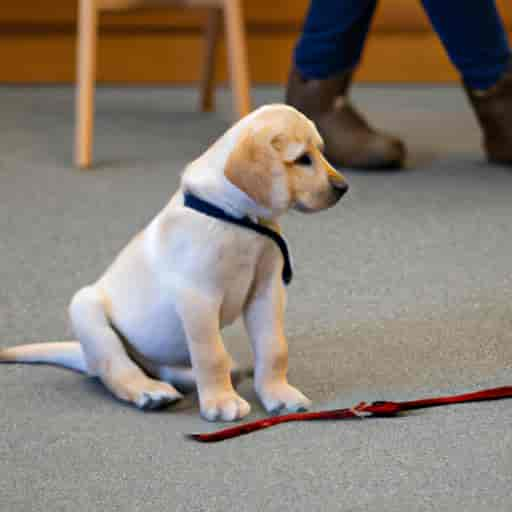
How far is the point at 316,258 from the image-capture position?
1540mm

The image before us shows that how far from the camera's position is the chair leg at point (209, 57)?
2.74 m

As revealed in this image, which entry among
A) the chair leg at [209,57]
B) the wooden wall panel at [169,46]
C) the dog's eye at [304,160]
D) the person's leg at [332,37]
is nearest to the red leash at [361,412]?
the dog's eye at [304,160]

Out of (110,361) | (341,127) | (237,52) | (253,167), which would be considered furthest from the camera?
(237,52)

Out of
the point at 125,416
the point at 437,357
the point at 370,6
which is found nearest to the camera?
the point at 125,416

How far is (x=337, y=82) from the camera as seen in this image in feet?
7.11

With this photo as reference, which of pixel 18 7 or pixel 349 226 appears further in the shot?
pixel 18 7

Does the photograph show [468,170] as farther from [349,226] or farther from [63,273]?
[63,273]

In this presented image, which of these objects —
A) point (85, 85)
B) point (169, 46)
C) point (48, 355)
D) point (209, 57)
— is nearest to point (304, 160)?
point (48, 355)

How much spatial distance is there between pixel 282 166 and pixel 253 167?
0.09 ft

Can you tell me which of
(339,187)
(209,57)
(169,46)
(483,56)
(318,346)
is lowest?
(169,46)

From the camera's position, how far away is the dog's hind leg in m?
1.01

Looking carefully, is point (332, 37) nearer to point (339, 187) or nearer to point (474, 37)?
point (474, 37)

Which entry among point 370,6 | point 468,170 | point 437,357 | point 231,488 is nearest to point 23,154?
point 370,6

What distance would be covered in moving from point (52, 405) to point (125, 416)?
0.29 feet
